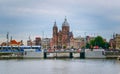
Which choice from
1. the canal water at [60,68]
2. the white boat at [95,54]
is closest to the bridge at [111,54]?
the white boat at [95,54]

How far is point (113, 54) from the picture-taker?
175875 millimetres

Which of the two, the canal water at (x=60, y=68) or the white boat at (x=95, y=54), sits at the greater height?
the white boat at (x=95, y=54)

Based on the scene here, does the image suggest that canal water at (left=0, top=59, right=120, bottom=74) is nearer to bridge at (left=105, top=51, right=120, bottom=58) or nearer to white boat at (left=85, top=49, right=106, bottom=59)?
white boat at (left=85, top=49, right=106, bottom=59)

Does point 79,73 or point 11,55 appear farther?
point 11,55

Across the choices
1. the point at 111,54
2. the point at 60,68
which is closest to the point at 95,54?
the point at 111,54

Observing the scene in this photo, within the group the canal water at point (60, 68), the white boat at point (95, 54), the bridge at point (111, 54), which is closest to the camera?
the canal water at point (60, 68)

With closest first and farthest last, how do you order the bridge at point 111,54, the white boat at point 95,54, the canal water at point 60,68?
the canal water at point 60,68 → the white boat at point 95,54 → the bridge at point 111,54

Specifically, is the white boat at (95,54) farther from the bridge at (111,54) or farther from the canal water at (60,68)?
the canal water at (60,68)

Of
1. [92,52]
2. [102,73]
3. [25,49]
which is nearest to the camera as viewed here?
[102,73]

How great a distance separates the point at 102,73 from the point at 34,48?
4605 inches

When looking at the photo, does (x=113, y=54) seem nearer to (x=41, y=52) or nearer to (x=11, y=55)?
(x=41, y=52)

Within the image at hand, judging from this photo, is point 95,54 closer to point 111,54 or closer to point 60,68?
point 111,54

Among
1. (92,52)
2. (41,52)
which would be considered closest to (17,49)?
(41,52)

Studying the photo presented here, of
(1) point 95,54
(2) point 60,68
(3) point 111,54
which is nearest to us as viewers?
(2) point 60,68
